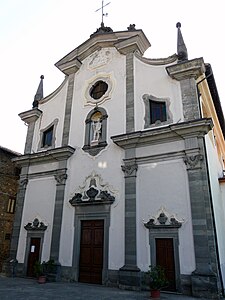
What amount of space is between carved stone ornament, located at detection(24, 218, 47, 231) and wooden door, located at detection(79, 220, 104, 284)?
2271mm

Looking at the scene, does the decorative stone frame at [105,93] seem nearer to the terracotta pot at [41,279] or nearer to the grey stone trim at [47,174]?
the grey stone trim at [47,174]

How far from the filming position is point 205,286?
27.6 ft

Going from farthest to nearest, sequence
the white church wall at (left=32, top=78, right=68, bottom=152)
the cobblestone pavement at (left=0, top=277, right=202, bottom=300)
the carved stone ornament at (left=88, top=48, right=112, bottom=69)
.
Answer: the white church wall at (left=32, top=78, right=68, bottom=152) < the carved stone ornament at (left=88, top=48, right=112, bottom=69) < the cobblestone pavement at (left=0, top=277, right=202, bottom=300)

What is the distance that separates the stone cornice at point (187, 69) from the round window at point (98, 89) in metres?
3.83

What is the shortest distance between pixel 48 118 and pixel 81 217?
668 cm

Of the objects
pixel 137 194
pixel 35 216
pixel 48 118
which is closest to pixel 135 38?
pixel 48 118

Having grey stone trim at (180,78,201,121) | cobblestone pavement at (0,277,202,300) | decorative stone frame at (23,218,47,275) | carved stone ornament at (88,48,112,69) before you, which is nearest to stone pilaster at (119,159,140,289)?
cobblestone pavement at (0,277,202,300)

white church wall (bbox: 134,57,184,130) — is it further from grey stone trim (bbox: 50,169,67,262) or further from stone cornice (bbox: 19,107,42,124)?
stone cornice (bbox: 19,107,42,124)

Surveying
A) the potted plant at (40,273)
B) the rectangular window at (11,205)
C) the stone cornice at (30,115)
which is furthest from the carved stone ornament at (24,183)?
the potted plant at (40,273)

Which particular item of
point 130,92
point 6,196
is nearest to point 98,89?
point 130,92

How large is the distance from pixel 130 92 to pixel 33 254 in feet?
30.7

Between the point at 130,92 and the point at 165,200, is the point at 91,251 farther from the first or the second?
the point at 130,92

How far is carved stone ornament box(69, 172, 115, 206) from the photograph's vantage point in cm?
1157

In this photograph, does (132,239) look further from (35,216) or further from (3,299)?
(35,216)
